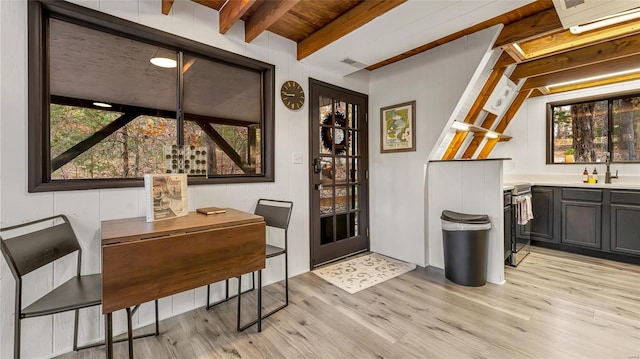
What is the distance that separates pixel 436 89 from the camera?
2.86m

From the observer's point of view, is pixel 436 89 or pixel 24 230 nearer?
pixel 24 230

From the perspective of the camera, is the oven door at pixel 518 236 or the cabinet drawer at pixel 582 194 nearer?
the oven door at pixel 518 236

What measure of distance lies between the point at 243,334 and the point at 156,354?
0.50 metres

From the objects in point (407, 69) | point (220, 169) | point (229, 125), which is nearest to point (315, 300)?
point (220, 169)

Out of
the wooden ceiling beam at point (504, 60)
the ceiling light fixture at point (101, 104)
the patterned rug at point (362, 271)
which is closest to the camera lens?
the ceiling light fixture at point (101, 104)

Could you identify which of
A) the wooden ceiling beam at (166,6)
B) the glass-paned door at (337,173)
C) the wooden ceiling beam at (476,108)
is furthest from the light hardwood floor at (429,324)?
the wooden ceiling beam at (166,6)

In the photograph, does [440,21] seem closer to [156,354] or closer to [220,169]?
[220,169]

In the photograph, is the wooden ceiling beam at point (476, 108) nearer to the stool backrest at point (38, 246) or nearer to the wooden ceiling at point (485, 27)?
the wooden ceiling at point (485, 27)

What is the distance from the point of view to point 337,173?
321 cm

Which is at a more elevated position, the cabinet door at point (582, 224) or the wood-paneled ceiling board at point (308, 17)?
the wood-paneled ceiling board at point (308, 17)

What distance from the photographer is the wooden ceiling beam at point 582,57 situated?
2488 millimetres

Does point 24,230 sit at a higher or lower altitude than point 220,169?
lower

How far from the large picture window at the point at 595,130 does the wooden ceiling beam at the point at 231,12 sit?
447 cm

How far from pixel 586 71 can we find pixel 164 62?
4.42 m
